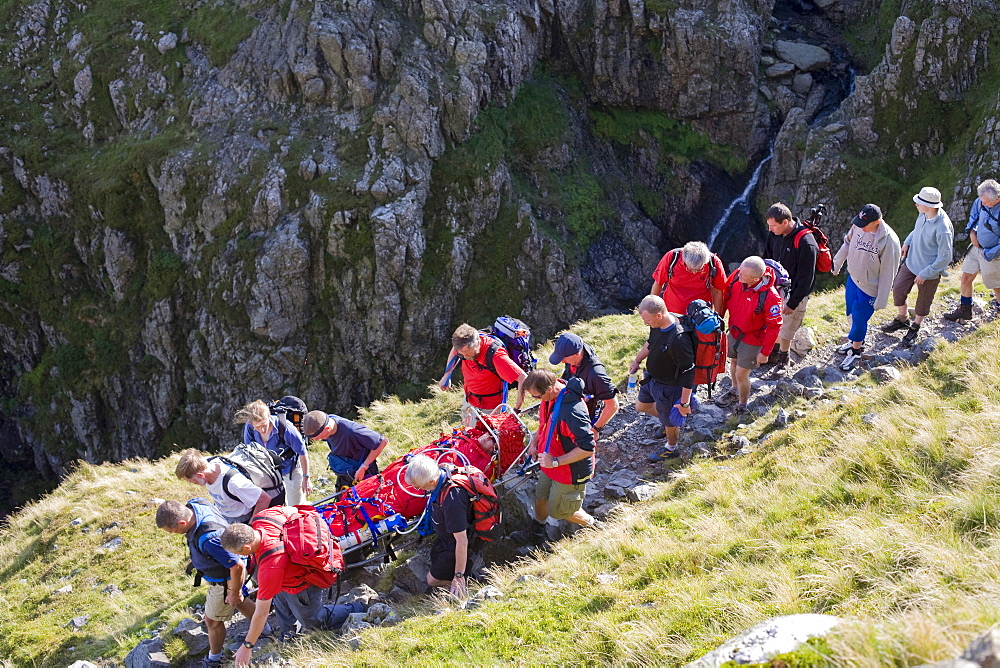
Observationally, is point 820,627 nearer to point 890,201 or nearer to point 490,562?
point 490,562

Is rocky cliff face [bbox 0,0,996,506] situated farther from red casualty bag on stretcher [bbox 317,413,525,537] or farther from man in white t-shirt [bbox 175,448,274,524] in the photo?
man in white t-shirt [bbox 175,448,274,524]

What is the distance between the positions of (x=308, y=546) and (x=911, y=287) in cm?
975

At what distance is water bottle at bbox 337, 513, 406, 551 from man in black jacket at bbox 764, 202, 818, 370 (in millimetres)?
6123

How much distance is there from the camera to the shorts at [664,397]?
27.7 feet

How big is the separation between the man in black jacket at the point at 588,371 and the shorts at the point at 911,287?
214 inches

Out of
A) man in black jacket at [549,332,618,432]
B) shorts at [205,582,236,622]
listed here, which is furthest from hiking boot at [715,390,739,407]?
shorts at [205,582,236,622]

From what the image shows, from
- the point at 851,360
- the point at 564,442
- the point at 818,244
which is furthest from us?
the point at 818,244

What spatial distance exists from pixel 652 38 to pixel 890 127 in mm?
11511

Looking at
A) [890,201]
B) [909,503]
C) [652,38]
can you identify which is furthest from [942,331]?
[652,38]

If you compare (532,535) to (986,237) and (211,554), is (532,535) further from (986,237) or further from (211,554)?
(986,237)

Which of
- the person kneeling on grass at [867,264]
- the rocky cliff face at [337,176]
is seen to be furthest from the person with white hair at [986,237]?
the rocky cliff face at [337,176]

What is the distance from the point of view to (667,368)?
8.21 meters

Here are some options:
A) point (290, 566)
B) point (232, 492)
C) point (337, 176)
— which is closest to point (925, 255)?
point (290, 566)

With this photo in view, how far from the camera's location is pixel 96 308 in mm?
→ 30312
